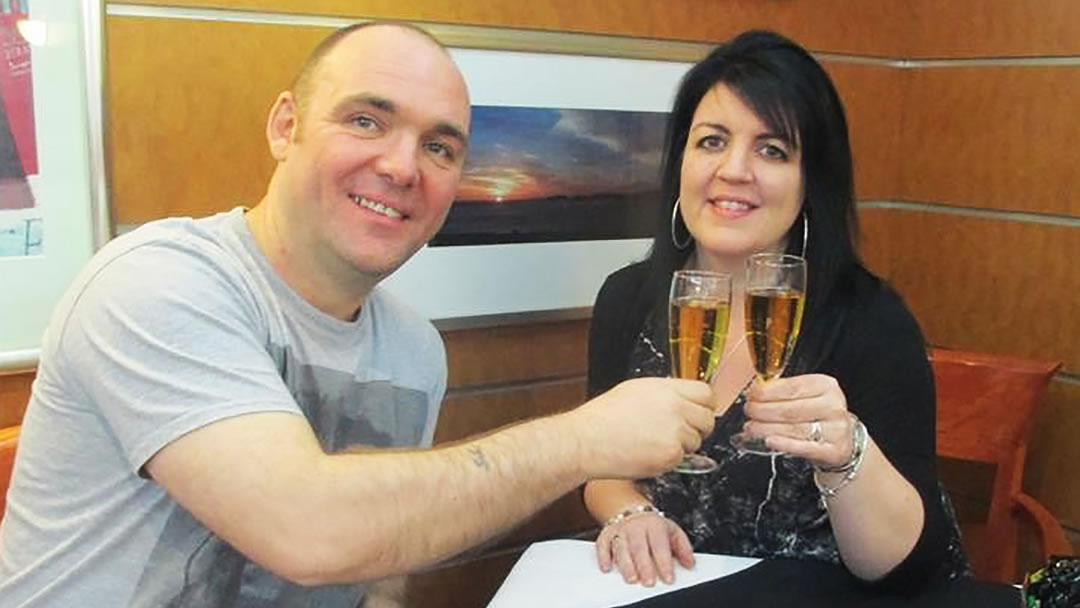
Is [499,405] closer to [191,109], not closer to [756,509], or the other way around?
[756,509]

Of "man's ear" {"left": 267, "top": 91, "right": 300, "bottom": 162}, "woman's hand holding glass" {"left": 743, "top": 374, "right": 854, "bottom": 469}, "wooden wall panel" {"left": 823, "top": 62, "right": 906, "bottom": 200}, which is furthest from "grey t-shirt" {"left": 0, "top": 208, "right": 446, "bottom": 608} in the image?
"wooden wall panel" {"left": 823, "top": 62, "right": 906, "bottom": 200}

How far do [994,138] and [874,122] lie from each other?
331mm

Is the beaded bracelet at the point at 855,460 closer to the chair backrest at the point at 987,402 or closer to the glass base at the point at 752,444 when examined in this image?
the glass base at the point at 752,444

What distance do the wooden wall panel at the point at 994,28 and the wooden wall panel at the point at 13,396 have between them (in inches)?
97.3

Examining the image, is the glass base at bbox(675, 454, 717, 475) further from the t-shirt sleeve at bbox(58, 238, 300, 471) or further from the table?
the t-shirt sleeve at bbox(58, 238, 300, 471)

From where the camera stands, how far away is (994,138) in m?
2.92

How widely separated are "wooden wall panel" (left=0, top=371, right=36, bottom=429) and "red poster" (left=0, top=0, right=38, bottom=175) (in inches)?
13.9

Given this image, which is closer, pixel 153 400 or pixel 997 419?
pixel 153 400

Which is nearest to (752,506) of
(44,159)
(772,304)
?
(772,304)

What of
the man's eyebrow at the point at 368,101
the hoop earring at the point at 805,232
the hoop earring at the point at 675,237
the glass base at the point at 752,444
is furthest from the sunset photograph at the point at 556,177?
the glass base at the point at 752,444

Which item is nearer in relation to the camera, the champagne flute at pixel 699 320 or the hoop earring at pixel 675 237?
the champagne flute at pixel 699 320

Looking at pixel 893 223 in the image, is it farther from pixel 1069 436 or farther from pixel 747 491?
pixel 747 491

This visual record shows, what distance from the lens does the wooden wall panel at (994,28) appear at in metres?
2.75

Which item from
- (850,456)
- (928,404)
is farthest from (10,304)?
(928,404)
